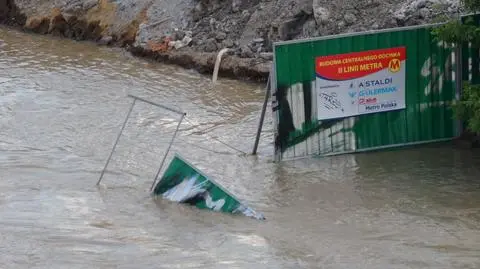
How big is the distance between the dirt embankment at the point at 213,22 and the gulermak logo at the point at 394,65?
6.73ft

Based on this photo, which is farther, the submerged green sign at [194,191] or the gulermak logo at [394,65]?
the gulermak logo at [394,65]

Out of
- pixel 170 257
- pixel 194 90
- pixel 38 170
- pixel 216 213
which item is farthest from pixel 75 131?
pixel 170 257

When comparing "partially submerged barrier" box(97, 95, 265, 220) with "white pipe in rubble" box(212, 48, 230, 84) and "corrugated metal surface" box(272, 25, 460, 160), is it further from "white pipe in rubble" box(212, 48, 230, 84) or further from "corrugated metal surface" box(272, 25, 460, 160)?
"white pipe in rubble" box(212, 48, 230, 84)

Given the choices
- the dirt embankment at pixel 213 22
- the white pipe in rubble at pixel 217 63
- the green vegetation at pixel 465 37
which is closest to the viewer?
the green vegetation at pixel 465 37

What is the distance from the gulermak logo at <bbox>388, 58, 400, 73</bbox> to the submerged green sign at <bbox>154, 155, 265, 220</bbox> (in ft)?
13.0

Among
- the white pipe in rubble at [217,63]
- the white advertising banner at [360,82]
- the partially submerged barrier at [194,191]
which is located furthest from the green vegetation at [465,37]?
the white pipe in rubble at [217,63]

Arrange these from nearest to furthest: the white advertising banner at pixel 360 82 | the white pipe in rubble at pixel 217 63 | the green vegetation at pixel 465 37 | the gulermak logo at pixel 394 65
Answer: the green vegetation at pixel 465 37
the white advertising banner at pixel 360 82
the gulermak logo at pixel 394 65
the white pipe in rubble at pixel 217 63

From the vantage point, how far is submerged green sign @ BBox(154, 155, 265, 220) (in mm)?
12562

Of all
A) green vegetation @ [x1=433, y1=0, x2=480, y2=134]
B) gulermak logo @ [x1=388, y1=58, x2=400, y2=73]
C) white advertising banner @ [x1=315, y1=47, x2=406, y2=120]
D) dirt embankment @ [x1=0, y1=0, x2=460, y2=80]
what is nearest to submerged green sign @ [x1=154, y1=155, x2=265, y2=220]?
white advertising banner @ [x1=315, y1=47, x2=406, y2=120]

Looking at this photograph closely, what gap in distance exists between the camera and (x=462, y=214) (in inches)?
497

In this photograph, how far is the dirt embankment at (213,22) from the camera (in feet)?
65.9

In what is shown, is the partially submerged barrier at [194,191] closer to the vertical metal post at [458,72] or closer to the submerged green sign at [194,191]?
the submerged green sign at [194,191]

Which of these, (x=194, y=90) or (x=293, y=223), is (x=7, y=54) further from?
(x=293, y=223)

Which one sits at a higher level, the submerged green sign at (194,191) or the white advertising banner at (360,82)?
the white advertising banner at (360,82)
